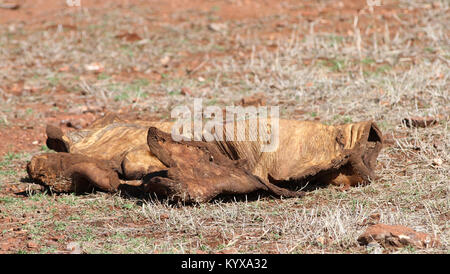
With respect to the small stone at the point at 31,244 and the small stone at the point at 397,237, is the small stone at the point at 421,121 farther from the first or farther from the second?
the small stone at the point at 31,244

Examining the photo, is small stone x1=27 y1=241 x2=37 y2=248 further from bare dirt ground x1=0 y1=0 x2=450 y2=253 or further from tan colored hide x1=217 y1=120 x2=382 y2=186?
tan colored hide x1=217 y1=120 x2=382 y2=186

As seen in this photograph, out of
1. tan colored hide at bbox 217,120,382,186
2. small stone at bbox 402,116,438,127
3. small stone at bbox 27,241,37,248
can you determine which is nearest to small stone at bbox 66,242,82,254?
small stone at bbox 27,241,37,248

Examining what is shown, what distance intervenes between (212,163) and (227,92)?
2721 mm

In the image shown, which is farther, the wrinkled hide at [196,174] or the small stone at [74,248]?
the wrinkled hide at [196,174]

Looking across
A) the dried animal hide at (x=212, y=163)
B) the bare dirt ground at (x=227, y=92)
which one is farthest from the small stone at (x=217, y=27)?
the dried animal hide at (x=212, y=163)

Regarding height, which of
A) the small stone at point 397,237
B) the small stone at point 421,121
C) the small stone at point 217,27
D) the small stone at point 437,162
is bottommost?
the small stone at point 437,162

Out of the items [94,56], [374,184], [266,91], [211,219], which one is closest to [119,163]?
[211,219]

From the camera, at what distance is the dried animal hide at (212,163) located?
407 centimetres

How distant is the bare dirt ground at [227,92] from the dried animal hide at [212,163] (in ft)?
0.37

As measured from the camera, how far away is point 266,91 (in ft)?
22.3

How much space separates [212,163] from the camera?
13.7 ft

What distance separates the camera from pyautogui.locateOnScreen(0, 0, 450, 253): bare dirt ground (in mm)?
3686
